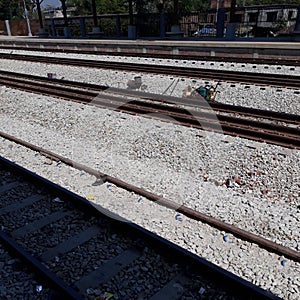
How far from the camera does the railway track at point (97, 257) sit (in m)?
4.00

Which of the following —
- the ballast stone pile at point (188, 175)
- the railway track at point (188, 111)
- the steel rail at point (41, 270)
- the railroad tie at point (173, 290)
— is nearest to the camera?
the steel rail at point (41, 270)

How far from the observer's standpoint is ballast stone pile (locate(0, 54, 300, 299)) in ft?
15.7

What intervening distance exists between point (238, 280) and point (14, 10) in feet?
312

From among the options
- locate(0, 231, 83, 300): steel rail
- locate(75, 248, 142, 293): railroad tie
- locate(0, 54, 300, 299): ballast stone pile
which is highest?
locate(0, 231, 83, 300): steel rail

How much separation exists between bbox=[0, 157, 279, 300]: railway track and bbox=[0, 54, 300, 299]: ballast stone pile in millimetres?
440

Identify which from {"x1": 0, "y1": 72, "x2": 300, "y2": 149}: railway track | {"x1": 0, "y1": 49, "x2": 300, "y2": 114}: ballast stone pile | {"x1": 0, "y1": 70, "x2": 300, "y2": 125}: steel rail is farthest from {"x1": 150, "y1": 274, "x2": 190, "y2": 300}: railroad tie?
{"x1": 0, "y1": 49, "x2": 300, "y2": 114}: ballast stone pile

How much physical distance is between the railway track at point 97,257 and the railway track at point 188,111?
14.7 ft

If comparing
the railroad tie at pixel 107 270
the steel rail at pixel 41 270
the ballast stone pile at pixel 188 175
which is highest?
the steel rail at pixel 41 270

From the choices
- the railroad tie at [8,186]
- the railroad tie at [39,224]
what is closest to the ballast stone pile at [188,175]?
the railroad tie at [8,186]

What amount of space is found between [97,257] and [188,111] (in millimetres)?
6416

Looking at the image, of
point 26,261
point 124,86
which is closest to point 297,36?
point 124,86

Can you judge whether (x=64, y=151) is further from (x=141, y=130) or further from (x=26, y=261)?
(x=26, y=261)

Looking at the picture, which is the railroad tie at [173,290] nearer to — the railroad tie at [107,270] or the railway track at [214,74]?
the railroad tie at [107,270]

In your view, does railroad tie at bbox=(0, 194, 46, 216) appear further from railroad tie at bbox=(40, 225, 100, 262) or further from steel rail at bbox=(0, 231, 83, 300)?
railroad tie at bbox=(40, 225, 100, 262)
